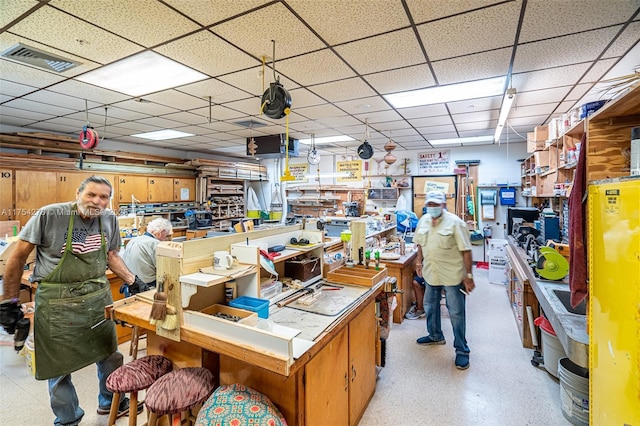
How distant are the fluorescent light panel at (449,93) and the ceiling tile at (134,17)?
2.37 metres

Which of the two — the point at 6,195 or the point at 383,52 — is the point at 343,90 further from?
the point at 6,195

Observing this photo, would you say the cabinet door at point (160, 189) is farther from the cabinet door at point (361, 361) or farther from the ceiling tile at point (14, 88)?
the cabinet door at point (361, 361)

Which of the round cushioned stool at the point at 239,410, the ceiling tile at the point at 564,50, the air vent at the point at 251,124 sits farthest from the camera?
the air vent at the point at 251,124

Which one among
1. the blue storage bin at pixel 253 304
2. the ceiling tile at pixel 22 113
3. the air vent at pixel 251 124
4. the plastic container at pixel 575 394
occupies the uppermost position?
the air vent at pixel 251 124

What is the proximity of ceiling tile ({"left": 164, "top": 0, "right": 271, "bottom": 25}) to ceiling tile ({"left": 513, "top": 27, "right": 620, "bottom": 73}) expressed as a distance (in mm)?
2090

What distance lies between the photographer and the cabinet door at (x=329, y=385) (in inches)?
65.5

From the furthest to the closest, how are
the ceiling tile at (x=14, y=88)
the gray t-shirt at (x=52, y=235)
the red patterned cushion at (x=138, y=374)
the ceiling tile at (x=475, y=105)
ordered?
the ceiling tile at (x=475, y=105), the ceiling tile at (x=14, y=88), the gray t-shirt at (x=52, y=235), the red patterned cushion at (x=138, y=374)

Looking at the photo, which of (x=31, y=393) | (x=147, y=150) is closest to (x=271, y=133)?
(x=147, y=150)

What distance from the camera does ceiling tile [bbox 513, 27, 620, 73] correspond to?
7.60 ft

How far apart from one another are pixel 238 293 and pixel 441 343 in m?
2.59

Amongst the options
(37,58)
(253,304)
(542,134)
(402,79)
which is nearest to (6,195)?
(37,58)

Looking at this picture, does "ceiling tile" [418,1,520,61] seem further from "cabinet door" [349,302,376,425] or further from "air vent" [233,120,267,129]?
"air vent" [233,120,267,129]

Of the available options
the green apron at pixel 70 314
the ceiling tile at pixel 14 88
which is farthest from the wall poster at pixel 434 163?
the ceiling tile at pixel 14 88

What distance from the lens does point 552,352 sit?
9.26 feet
